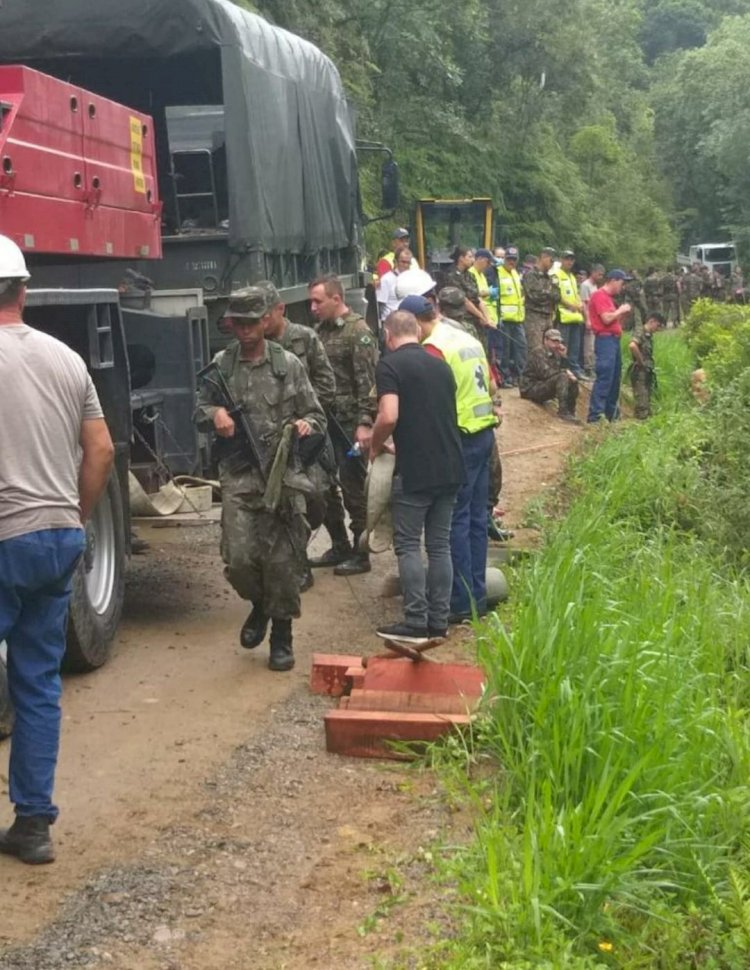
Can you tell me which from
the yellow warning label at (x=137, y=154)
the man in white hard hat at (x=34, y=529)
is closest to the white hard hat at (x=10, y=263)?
the man in white hard hat at (x=34, y=529)

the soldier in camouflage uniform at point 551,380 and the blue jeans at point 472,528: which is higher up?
the blue jeans at point 472,528

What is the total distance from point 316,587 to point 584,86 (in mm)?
34102

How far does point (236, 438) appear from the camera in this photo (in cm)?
754

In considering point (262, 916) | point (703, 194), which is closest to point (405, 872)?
point (262, 916)

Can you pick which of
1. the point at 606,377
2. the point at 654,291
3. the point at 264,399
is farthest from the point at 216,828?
the point at 654,291

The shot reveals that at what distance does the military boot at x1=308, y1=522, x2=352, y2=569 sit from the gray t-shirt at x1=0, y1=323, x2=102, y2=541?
16.5 ft

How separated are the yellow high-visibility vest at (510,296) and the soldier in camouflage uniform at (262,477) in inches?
529

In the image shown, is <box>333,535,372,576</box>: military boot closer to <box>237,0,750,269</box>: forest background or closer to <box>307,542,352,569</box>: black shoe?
<box>307,542,352,569</box>: black shoe

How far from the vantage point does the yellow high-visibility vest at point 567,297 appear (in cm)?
2080

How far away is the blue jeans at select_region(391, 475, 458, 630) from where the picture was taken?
781cm

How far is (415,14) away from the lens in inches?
1275

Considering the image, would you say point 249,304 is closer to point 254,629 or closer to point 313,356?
point 254,629

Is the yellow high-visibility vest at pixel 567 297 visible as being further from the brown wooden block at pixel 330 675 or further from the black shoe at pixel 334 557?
the brown wooden block at pixel 330 675

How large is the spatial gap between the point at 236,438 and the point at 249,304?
60 centimetres
